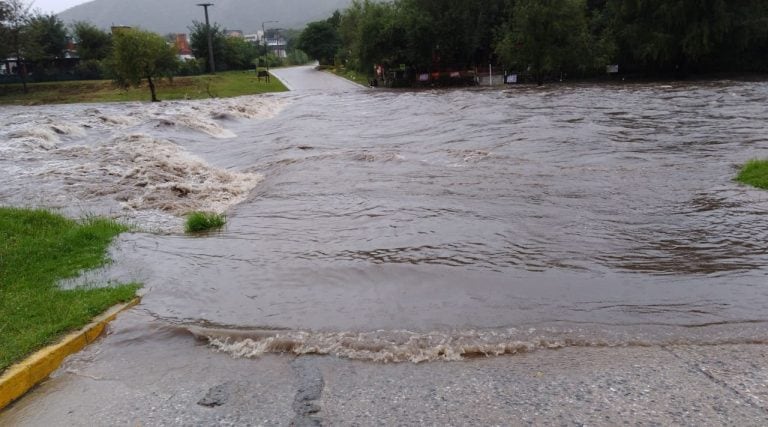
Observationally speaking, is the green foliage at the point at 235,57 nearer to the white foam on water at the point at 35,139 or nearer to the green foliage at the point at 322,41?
the green foliage at the point at 322,41

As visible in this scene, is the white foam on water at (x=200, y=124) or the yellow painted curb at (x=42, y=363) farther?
the white foam on water at (x=200, y=124)

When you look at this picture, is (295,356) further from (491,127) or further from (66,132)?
(66,132)

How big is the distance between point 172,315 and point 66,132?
19.7 meters

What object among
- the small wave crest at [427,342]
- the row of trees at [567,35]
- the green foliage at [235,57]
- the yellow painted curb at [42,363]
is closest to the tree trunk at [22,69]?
the green foliage at [235,57]

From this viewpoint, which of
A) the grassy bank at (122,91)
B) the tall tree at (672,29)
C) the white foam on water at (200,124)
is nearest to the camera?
the white foam on water at (200,124)

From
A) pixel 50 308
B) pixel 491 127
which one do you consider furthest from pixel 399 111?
pixel 50 308

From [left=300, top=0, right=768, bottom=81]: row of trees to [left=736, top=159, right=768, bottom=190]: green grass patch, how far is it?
3421 cm

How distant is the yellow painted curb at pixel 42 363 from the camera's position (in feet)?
14.6

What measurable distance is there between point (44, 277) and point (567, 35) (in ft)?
141

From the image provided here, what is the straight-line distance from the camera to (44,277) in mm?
6742

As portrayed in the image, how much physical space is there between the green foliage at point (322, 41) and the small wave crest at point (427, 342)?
98497 millimetres

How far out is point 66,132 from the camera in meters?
22.4

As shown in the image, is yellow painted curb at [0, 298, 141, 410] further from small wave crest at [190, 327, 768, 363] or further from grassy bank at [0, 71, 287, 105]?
grassy bank at [0, 71, 287, 105]

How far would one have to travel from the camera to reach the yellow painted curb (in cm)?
445
